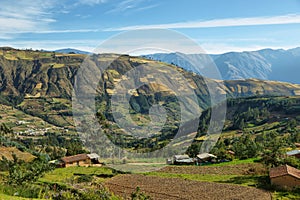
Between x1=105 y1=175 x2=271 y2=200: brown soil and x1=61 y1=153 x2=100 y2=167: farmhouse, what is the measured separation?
1672 cm

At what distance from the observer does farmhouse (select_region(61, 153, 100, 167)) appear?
47.1 metres

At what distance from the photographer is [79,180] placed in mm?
30938

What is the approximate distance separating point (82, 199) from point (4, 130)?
7826cm

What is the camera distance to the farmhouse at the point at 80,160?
47.1 m

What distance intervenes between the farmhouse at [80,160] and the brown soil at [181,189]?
16717 millimetres

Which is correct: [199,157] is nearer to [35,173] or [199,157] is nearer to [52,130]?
[35,173]

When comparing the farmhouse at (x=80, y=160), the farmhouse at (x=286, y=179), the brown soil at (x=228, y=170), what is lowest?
the farmhouse at (x=80, y=160)

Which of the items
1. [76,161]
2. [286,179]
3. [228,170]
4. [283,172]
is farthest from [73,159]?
[286,179]

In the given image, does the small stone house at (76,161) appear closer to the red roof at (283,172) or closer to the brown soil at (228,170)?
the brown soil at (228,170)

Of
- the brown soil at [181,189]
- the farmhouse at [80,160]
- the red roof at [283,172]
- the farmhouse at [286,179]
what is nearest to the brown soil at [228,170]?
the red roof at [283,172]

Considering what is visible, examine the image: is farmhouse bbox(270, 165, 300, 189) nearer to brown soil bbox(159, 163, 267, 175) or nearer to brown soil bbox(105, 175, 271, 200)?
brown soil bbox(105, 175, 271, 200)

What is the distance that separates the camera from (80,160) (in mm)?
48750

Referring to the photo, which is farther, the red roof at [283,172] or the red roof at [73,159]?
the red roof at [73,159]

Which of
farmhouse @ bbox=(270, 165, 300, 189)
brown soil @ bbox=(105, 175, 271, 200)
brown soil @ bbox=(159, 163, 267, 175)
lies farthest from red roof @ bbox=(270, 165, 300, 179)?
brown soil @ bbox=(159, 163, 267, 175)
